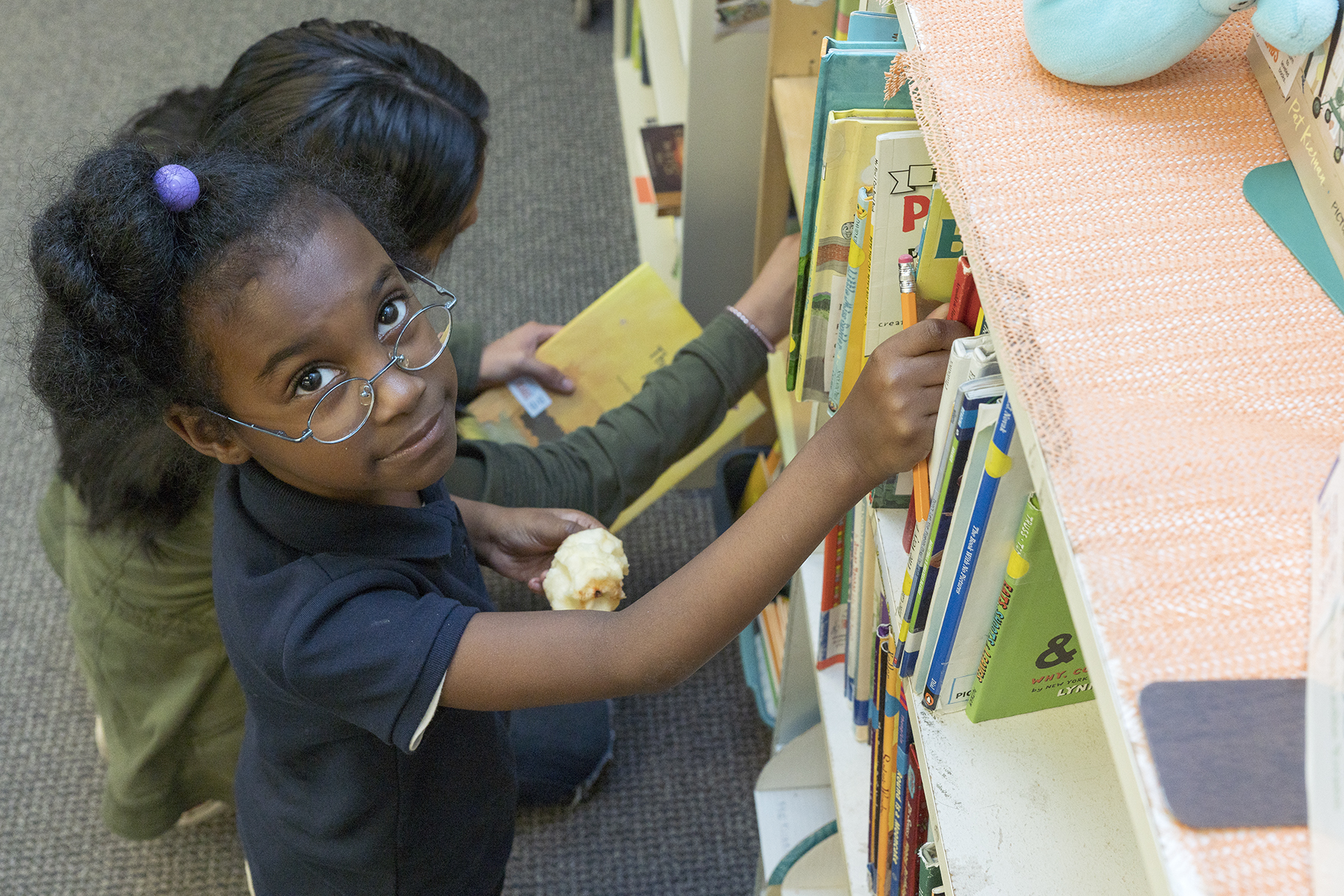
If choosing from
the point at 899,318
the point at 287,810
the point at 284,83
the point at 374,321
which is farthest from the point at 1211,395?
the point at 284,83

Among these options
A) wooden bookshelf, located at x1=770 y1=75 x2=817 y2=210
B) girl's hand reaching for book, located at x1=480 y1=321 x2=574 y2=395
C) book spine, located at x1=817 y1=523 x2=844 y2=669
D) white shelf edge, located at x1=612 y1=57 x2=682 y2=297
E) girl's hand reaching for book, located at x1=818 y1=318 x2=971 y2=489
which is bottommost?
white shelf edge, located at x1=612 y1=57 x2=682 y2=297

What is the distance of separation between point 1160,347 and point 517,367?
112 centimetres

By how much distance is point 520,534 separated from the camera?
1.09m

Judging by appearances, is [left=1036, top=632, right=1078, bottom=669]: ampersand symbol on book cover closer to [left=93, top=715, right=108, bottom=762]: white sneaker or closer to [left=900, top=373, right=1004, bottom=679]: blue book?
[left=900, top=373, right=1004, bottom=679]: blue book

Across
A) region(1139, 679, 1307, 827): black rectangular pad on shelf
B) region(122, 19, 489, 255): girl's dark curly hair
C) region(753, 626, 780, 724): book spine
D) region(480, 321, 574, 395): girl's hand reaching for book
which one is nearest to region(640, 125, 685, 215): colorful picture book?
region(480, 321, 574, 395): girl's hand reaching for book

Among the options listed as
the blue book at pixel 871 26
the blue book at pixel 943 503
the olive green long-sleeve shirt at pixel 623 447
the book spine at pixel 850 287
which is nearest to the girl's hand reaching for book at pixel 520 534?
the olive green long-sleeve shirt at pixel 623 447

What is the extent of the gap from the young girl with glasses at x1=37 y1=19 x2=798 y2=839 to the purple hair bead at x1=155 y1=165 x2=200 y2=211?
0.94 ft

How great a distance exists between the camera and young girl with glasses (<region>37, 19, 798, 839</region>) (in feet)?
3.61

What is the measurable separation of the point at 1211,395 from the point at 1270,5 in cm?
21

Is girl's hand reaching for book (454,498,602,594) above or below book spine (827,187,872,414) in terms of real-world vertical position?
below

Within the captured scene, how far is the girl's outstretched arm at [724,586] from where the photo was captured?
24.6 inches

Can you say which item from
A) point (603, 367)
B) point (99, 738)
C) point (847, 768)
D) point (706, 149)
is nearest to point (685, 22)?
point (706, 149)

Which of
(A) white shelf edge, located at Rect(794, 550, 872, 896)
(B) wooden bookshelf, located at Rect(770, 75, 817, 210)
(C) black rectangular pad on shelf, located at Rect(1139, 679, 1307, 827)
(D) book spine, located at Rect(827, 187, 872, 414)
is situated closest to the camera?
(C) black rectangular pad on shelf, located at Rect(1139, 679, 1307, 827)

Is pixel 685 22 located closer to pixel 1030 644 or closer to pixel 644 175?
pixel 644 175
